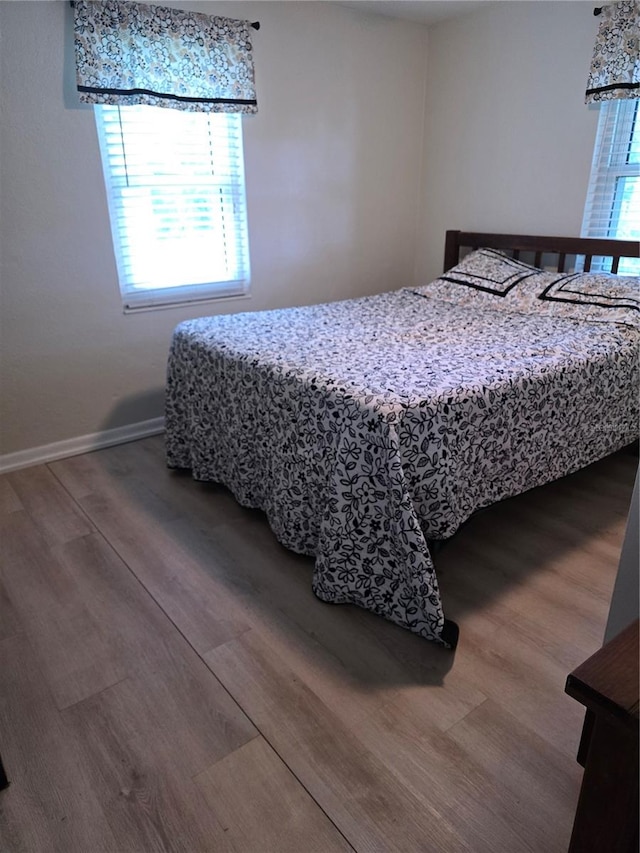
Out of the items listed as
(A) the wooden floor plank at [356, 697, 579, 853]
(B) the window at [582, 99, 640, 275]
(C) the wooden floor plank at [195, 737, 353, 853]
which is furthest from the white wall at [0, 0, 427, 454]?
(A) the wooden floor plank at [356, 697, 579, 853]

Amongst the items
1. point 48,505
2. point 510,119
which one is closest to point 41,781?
point 48,505

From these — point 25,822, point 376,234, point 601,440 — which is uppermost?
point 376,234

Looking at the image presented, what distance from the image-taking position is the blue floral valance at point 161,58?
2553 mm

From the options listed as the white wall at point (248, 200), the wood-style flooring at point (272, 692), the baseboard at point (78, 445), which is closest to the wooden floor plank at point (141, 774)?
the wood-style flooring at point (272, 692)

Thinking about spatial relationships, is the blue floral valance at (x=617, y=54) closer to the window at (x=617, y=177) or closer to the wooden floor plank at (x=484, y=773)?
the window at (x=617, y=177)

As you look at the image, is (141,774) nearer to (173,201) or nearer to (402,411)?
(402,411)

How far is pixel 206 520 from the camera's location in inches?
94.3

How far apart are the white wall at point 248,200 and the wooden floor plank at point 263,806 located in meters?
2.14

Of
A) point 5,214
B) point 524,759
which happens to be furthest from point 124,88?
point 524,759

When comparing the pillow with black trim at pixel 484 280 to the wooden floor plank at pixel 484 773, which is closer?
the wooden floor plank at pixel 484 773

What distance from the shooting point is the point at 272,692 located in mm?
1558

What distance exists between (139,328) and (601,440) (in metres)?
2.36

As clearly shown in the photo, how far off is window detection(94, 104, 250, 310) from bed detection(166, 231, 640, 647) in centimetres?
63

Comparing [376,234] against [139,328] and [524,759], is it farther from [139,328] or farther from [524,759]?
[524,759]
